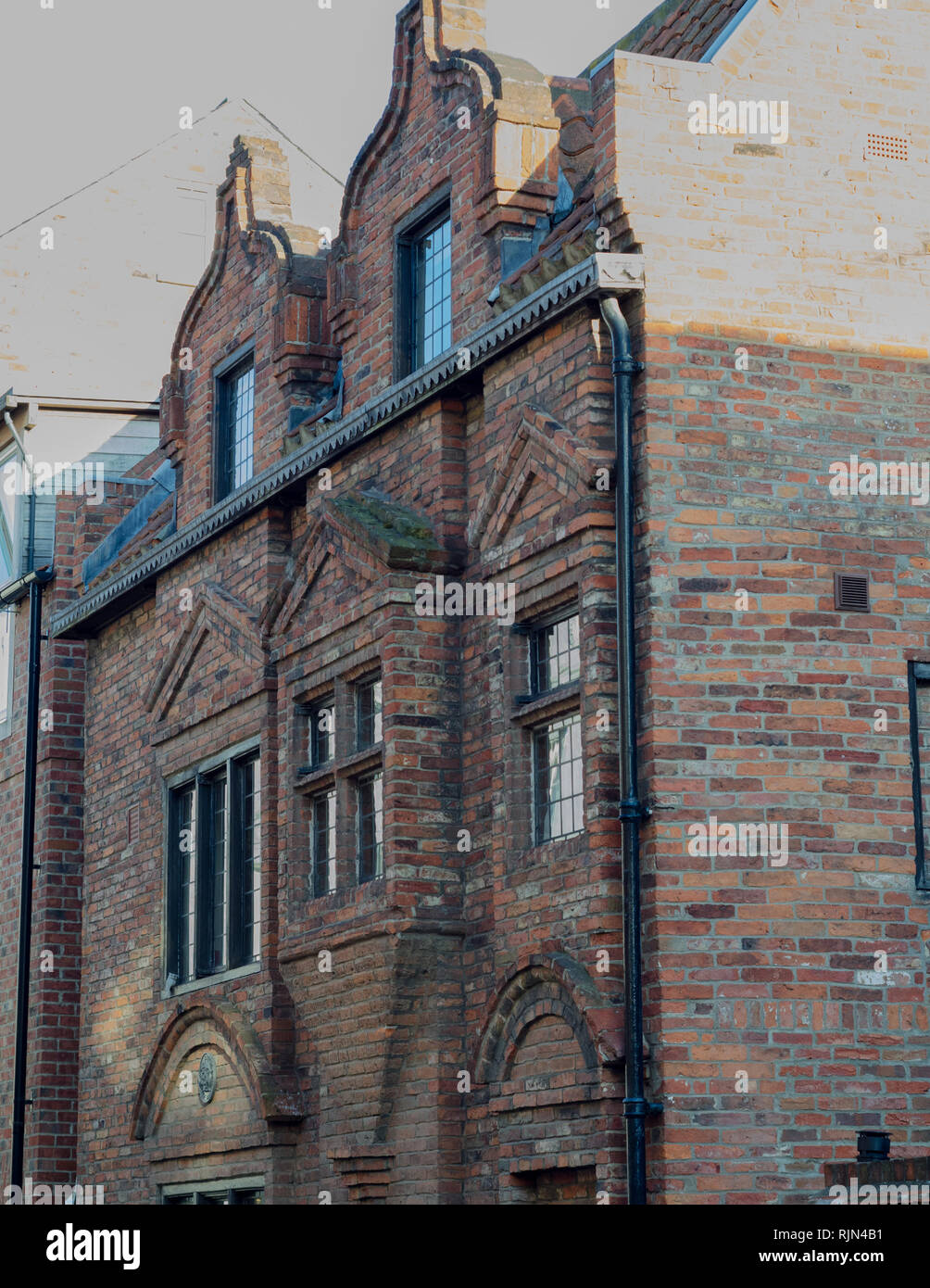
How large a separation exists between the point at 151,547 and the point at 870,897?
9.10 m

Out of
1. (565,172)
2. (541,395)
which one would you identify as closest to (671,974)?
(541,395)

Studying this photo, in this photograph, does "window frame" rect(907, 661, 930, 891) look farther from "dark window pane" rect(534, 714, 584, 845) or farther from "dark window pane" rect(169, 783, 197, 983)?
"dark window pane" rect(169, 783, 197, 983)

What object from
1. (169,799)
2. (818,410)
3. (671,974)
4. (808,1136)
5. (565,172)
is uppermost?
(565,172)

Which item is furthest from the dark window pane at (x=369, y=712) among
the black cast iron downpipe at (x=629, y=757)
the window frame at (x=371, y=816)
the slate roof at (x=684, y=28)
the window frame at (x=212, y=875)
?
the slate roof at (x=684, y=28)

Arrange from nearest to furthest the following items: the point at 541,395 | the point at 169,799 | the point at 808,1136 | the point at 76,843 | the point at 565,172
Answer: the point at 808,1136
the point at 541,395
the point at 565,172
the point at 169,799
the point at 76,843

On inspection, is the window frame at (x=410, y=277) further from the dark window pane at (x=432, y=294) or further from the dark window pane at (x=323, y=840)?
the dark window pane at (x=323, y=840)

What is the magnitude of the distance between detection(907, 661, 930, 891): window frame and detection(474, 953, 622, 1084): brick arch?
2.10 meters

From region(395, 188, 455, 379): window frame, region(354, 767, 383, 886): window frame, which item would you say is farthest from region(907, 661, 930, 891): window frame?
region(395, 188, 455, 379): window frame

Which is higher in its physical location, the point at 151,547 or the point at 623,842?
the point at 151,547

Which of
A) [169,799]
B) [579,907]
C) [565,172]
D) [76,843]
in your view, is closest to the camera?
[579,907]

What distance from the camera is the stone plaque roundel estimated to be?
1717cm

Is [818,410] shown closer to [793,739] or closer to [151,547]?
[793,739]

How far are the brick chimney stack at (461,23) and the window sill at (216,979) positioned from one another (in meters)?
7.49

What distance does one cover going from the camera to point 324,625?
15570 millimetres
